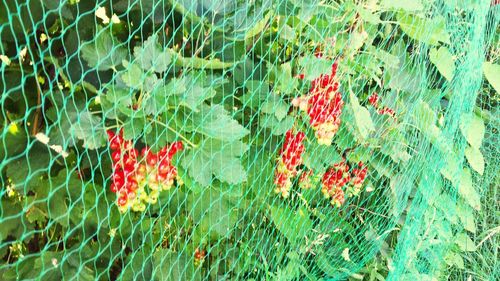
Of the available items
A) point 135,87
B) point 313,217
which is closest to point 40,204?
point 135,87

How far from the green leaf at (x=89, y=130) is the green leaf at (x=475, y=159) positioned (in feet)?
5.48

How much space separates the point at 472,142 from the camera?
228 centimetres

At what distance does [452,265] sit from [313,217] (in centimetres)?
84

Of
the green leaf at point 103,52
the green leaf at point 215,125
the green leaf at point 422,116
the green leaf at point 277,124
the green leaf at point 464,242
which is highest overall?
the green leaf at point 103,52

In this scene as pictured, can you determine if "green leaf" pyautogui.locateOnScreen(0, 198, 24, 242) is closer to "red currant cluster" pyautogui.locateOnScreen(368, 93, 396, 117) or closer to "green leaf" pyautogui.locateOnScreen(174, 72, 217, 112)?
→ "green leaf" pyautogui.locateOnScreen(174, 72, 217, 112)

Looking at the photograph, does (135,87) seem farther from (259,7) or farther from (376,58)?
(376,58)

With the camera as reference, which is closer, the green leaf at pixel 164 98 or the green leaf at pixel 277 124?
the green leaf at pixel 164 98

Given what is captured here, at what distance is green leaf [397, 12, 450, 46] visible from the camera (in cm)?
177

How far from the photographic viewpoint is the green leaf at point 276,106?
4.81 ft

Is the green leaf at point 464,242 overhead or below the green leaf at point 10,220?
below

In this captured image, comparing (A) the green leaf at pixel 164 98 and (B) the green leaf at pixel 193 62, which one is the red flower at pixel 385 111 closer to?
(B) the green leaf at pixel 193 62

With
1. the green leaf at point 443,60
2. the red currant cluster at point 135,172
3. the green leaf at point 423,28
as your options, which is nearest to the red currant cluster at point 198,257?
the red currant cluster at point 135,172

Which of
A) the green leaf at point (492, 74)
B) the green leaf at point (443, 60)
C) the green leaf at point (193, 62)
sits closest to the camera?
the green leaf at point (193, 62)

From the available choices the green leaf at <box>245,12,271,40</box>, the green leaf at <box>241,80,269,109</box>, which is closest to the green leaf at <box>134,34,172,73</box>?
the green leaf at <box>245,12,271,40</box>
